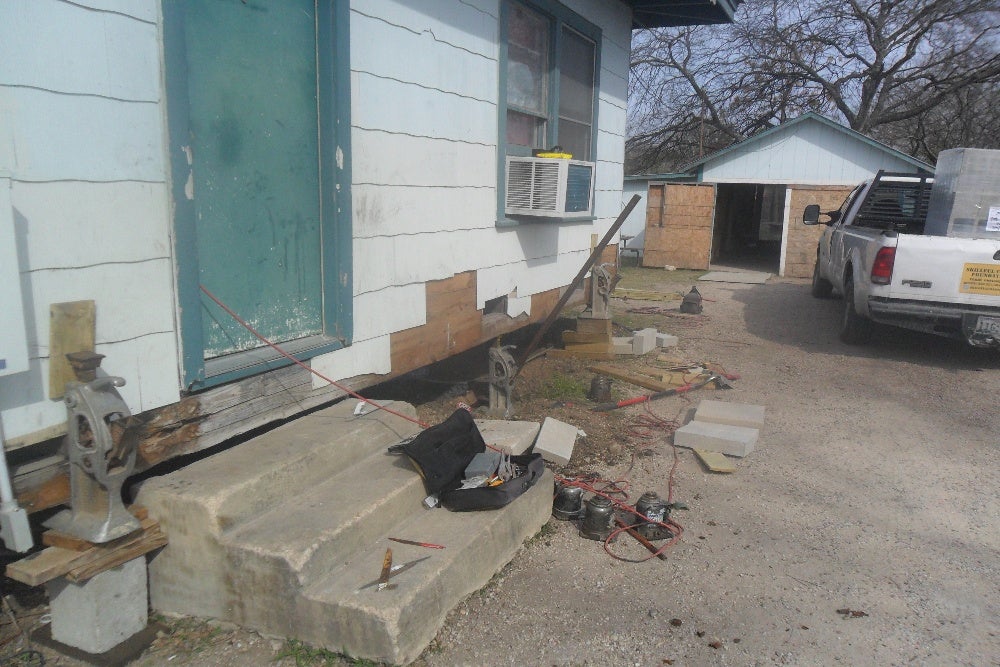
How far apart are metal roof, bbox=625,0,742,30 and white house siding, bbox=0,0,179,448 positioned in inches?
248

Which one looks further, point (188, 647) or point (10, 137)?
point (188, 647)

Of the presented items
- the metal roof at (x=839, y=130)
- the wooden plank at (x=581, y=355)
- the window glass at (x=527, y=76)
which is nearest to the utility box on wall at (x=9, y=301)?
the window glass at (x=527, y=76)

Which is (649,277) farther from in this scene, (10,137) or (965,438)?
(10,137)

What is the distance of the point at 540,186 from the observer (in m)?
5.95

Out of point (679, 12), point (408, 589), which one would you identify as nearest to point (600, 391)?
point (408, 589)

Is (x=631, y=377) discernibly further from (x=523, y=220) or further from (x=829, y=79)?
(x=829, y=79)

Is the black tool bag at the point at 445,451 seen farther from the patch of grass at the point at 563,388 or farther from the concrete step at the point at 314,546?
the patch of grass at the point at 563,388

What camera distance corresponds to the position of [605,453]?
204 inches

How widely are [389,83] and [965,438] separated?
493 cm

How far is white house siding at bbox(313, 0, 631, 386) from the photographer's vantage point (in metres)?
4.31

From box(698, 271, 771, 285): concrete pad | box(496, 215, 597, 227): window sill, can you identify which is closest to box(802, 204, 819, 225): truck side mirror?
box(496, 215, 597, 227): window sill

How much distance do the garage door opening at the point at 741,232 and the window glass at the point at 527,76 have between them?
1316cm

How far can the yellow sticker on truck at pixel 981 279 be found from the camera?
7.02m

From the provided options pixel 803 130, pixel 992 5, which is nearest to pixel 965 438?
pixel 803 130
